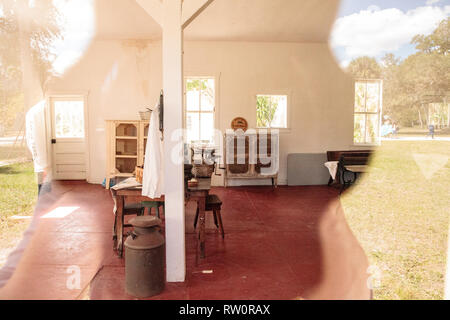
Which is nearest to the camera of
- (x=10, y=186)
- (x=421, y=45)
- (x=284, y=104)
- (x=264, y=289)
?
(x=264, y=289)

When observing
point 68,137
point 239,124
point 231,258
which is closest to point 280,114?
point 239,124

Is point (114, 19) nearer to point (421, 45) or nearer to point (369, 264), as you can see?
point (369, 264)

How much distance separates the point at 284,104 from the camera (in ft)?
29.9

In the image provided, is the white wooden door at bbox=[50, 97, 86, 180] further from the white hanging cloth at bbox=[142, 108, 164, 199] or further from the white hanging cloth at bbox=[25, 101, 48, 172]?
the white hanging cloth at bbox=[142, 108, 164, 199]

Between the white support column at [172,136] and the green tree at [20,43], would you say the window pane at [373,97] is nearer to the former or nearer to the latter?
the white support column at [172,136]

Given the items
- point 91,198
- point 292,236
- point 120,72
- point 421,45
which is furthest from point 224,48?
point 421,45

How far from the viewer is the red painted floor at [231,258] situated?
315 cm

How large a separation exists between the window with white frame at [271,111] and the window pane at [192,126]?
1.68 meters

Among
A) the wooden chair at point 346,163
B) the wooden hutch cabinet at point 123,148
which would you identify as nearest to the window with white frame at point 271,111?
the wooden chair at point 346,163

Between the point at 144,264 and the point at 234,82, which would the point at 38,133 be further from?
the point at 144,264

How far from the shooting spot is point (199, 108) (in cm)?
885

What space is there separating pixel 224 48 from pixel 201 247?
6297 millimetres

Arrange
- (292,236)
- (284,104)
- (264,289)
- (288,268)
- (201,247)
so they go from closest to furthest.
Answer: (264,289)
(288,268)
(201,247)
(292,236)
(284,104)

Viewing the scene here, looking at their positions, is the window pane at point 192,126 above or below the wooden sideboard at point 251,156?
above
